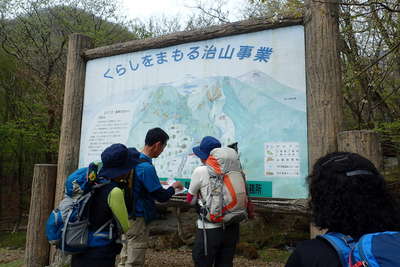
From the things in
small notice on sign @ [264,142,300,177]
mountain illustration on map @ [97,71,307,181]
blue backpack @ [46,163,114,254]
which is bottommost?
blue backpack @ [46,163,114,254]

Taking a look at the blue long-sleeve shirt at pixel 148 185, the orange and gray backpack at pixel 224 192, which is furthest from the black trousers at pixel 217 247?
the blue long-sleeve shirt at pixel 148 185

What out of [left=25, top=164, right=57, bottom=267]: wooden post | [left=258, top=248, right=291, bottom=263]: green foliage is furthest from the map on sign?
[left=258, top=248, right=291, bottom=263]: green foliage

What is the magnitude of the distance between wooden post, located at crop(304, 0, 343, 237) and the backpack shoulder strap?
165cm

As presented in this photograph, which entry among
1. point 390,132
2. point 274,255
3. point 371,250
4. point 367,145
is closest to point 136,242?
point 367,145

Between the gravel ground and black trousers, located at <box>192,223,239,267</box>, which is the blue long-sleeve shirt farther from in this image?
the gravel ground

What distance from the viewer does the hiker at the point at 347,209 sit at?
1042 mm

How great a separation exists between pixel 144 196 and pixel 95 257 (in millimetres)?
687

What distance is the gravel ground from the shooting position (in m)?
5.32

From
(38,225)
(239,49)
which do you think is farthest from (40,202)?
(239,49)

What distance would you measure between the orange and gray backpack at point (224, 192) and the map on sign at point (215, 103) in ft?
1.30

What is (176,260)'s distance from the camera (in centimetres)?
576

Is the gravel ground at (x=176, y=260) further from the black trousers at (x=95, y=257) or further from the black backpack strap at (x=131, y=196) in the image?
the black trousers at (x=95, y=257)

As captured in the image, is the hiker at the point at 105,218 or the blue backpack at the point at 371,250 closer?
the blue backpack at the point at 371,250

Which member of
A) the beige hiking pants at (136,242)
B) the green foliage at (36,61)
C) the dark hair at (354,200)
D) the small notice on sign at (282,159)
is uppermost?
the green foliage at (36,61)
